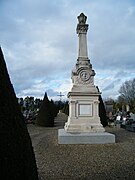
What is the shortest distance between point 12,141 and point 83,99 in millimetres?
10527

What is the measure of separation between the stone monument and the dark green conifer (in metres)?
9.46

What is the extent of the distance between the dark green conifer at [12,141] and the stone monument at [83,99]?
9461 millimetres

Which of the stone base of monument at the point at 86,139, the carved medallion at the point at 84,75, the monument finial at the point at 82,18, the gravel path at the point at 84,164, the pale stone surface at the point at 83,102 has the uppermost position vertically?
the monument finial at the point at 82,18

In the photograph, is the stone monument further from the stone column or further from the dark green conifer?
the dark green conifer

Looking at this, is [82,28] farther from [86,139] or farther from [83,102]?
[86,139]

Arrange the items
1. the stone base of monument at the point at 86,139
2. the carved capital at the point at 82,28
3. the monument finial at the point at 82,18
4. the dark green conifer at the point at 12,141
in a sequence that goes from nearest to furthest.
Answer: the dark green conifer at the point at 12,141, the stone base of monument at the point at 86,139, the carved capital at the point at 82,28, the monument finial at the point at 82,18

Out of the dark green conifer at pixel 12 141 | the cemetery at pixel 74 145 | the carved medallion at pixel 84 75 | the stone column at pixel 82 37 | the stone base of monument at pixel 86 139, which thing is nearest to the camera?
the dark green conifer at pixel 12 141

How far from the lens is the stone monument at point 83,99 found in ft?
41.8

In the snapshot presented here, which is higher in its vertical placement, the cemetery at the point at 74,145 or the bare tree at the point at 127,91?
the bare tree at the point at 127,91

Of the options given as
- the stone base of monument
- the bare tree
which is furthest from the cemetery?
the bare tree

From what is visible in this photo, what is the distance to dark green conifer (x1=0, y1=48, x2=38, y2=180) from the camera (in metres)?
2.43

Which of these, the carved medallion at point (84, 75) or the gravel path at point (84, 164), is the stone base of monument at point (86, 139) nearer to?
the gravel path at point (84, 164)

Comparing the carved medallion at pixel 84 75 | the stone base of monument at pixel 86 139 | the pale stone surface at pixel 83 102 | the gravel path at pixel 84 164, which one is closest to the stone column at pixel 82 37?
the pale stone surface at pixel 83 102

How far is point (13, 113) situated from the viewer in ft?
9.15
